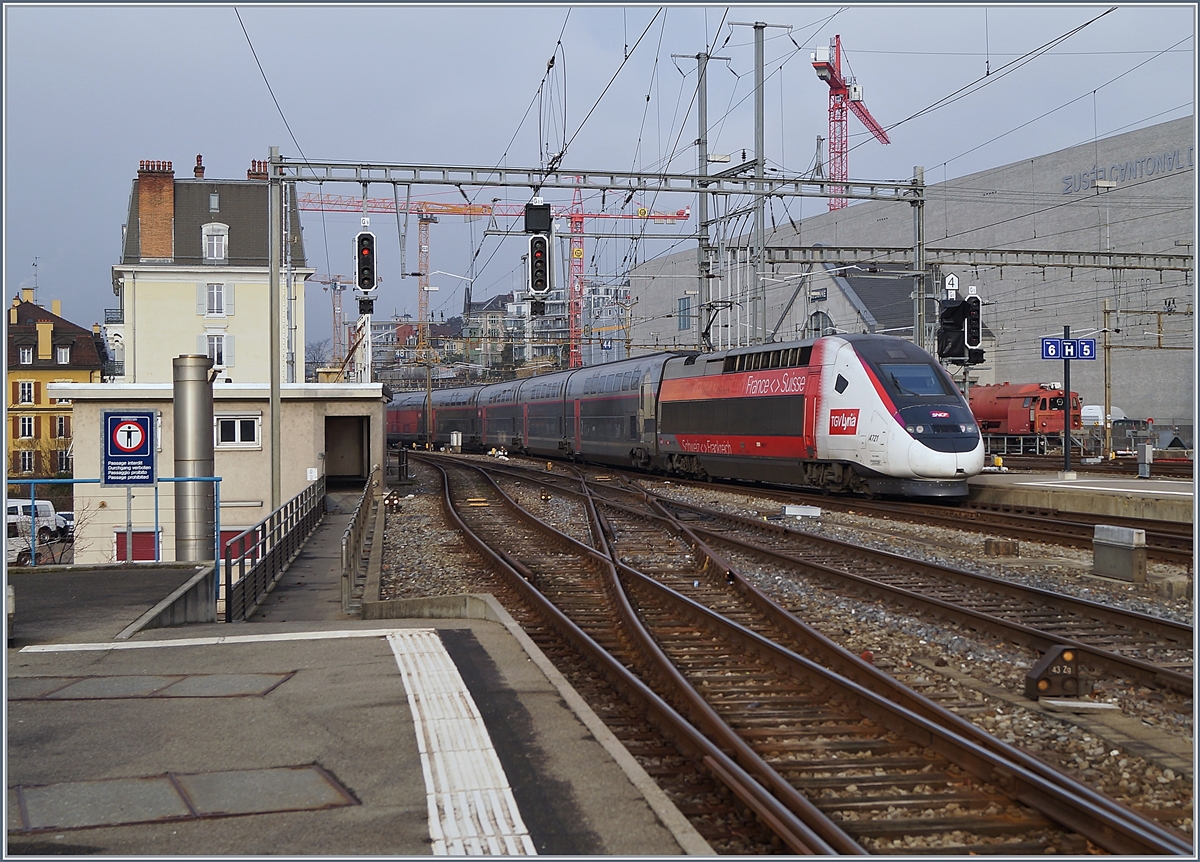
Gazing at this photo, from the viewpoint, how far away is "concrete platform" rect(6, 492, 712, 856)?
15.0ft

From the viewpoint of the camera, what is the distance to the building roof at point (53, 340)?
2623 inches

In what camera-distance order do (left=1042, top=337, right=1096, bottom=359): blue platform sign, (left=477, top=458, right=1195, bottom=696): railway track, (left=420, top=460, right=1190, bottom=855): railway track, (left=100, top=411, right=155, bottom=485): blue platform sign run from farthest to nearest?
(left=1042, top=337, right=1096, bottom=359): blue platform sign
(left=100, top=411, right=155, bottom=485): blue platform sign
(left=477, top=458, right=1195, bottom=696): railway track
(left=420, top=460, right=1190, bottom=855): railway track

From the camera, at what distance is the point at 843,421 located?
795 inches

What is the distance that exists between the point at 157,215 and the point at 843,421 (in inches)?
1587

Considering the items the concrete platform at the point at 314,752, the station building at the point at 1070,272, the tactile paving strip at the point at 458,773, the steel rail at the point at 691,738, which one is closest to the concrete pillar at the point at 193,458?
the steel rail at the point at 691,738

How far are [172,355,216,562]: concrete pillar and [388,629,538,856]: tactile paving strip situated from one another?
917 centimetres

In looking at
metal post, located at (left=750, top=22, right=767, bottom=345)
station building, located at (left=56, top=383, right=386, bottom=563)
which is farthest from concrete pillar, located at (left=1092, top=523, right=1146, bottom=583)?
station building, located at (left=56, top=383, right=386, bottom=563)

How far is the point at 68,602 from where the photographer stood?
416 inches

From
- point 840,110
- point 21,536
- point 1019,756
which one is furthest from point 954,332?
point 840,110

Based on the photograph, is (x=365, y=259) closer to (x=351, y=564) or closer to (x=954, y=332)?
(x=351, y=564)

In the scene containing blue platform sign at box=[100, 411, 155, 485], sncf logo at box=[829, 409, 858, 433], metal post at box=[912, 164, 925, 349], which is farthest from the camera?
metal post at box=[912, 164, 925, 349]

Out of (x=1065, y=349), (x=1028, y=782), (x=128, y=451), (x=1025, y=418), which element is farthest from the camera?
(x=1025, y=418)

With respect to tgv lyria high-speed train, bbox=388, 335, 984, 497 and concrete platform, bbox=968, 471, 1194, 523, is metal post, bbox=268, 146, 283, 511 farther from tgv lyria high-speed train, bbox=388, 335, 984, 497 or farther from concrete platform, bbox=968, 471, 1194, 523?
concrete platform, bbox=968, 471, 1194, 523

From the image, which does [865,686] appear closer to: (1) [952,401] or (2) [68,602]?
(2) [68,602]
